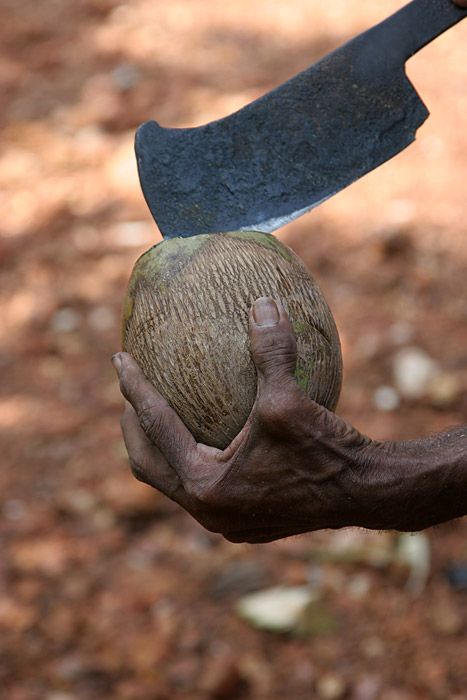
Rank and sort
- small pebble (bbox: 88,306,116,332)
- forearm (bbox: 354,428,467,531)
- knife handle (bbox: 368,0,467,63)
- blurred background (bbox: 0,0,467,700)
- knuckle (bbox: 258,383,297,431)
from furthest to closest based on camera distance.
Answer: small pebble (bbox: 88,306,116,332) → blurred background (bbox: 0,0,467,700) → knife handle (bbox: 368,0,467,63) → forearm (bbox: 354,428,467,531) → knuckle (bbox: 258,383,297,431)

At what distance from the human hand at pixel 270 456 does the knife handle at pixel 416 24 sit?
0.66 metres

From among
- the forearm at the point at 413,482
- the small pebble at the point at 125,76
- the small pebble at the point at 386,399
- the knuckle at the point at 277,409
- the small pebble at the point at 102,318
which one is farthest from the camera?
the small pebble at the point at 125,76

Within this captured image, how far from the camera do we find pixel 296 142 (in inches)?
84.4

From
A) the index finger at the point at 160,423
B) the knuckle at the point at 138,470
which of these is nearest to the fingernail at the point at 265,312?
the index finger at the point at 160,423

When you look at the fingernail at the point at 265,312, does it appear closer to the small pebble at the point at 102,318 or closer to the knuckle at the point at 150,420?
the knuckle at the point at 150,420

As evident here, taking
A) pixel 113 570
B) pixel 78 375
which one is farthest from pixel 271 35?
pixel 113 570

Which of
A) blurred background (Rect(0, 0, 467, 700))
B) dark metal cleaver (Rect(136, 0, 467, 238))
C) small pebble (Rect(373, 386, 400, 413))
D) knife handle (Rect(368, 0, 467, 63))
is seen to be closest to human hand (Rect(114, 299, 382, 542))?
dark metal cleaver (Rect(136, 0, 467, 238))

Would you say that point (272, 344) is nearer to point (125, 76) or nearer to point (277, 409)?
point (277, 409)

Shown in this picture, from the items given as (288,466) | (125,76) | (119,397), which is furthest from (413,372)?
(125,76)

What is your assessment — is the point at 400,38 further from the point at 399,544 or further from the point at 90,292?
the point at 90,292

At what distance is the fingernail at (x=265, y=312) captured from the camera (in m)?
1.82

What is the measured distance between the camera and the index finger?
1942 mm

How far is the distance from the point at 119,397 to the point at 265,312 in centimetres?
231

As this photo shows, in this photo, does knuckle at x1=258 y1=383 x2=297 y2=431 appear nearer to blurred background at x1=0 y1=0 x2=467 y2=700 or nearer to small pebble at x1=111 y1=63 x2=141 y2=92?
blurred background at x1=0 y1=0 x2=467 y2=700
